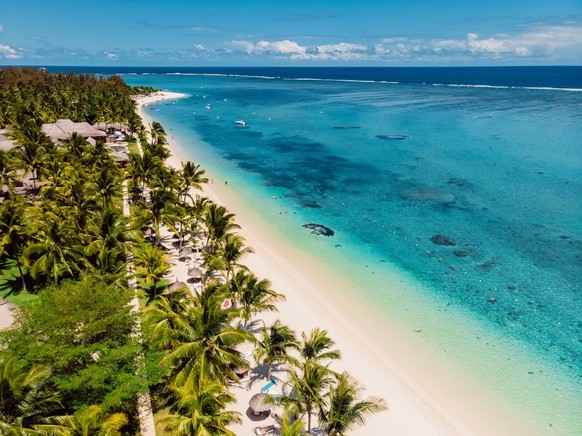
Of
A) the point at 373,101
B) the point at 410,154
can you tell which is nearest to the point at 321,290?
the point at 410,154

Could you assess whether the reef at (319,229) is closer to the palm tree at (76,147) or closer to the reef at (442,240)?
the reef at (442,240)

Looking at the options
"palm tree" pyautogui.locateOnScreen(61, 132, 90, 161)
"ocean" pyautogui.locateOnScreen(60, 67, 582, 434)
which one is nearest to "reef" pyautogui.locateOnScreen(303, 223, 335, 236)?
"ocean" pyautogui.locateOnScreen(60, 67, 582, 434)

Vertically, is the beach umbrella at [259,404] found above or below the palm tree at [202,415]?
below

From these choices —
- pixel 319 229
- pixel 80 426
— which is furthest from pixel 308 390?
pixel 319 229

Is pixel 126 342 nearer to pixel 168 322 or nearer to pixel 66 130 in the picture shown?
pixel 168 322

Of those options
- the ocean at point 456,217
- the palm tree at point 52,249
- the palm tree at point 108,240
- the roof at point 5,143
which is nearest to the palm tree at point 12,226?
the palm tree at point 52,249

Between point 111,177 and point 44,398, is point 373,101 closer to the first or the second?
point 111,177

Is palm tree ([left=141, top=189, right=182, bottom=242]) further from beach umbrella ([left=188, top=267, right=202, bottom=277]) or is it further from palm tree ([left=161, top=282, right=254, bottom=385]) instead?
palm tree ([left=161, top=282, right=254, bottom=385])
